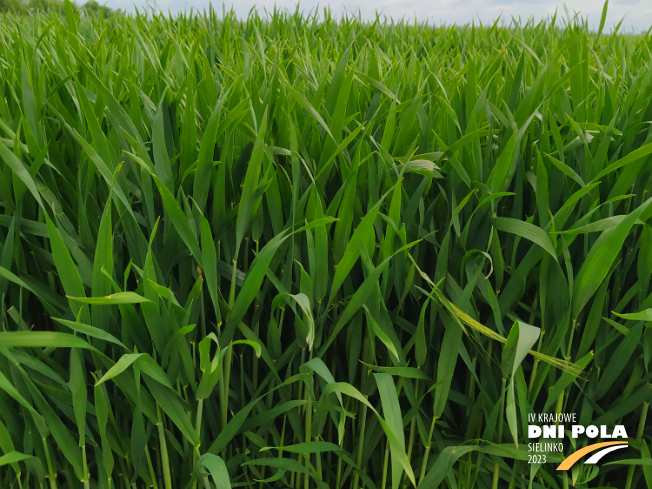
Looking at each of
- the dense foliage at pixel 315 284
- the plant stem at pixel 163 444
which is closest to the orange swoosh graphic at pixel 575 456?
the dense foliage at pixel 315 284

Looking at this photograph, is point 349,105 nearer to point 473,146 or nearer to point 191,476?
point 473,146

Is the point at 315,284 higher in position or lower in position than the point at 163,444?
higher

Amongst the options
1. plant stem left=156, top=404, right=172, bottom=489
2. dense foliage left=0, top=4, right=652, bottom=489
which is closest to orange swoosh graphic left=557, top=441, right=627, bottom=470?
dense foliage left=0, top=4, right=652, bottom=489

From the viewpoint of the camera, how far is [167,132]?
815 mm

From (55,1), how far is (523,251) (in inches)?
232

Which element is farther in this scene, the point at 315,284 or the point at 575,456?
the point at 575,456

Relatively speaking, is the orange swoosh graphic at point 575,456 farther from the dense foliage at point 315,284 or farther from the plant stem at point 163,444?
the plant stem at point 163,444

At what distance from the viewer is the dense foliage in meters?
0.67

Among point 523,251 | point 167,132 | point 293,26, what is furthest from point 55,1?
point 523,251

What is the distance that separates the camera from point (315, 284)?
28.1 inches

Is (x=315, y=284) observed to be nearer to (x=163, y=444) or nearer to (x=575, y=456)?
(x=163, y=444)

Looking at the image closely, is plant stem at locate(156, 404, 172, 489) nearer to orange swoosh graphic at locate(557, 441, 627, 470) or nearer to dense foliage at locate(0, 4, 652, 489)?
dense foliage at locate(0, 4, 652, 489)

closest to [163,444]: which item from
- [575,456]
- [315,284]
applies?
[315,284]

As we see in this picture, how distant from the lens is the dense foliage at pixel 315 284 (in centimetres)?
67
